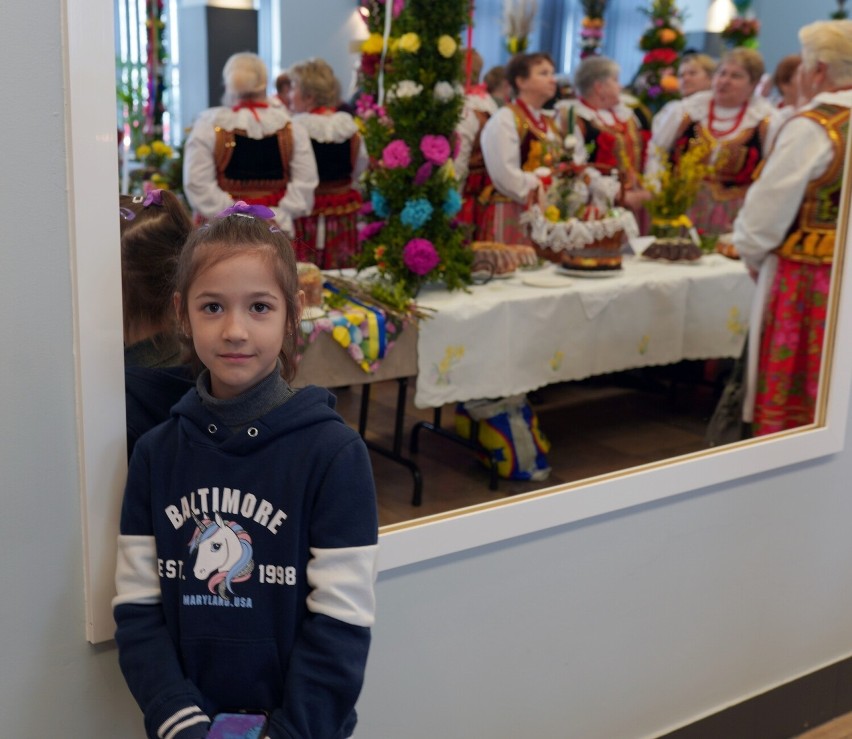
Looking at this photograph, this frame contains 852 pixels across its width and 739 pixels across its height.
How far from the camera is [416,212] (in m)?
2.96

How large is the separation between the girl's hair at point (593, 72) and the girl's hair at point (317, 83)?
1573 millimetres

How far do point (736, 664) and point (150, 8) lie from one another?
16.2 feet

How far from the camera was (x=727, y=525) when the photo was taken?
2.18m

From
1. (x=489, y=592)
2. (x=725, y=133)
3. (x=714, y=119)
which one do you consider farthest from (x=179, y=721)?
(x=714, y=119)

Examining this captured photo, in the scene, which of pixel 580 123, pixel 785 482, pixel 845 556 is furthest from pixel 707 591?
pixel 580 123

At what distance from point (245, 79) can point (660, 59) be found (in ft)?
11.6

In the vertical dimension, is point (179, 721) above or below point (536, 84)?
below

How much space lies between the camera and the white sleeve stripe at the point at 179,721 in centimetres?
121

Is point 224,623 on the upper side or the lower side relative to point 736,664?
upper

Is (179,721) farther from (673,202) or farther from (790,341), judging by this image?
(673,202)

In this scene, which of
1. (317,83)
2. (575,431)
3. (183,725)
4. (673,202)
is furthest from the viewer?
(317,83)

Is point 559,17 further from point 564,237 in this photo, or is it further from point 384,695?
point 384,695

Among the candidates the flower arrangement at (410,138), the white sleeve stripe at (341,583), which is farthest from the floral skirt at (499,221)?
the white sleeve stripe at (341,583)

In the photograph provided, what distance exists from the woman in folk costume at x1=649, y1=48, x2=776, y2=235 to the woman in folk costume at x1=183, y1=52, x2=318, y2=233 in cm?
189
